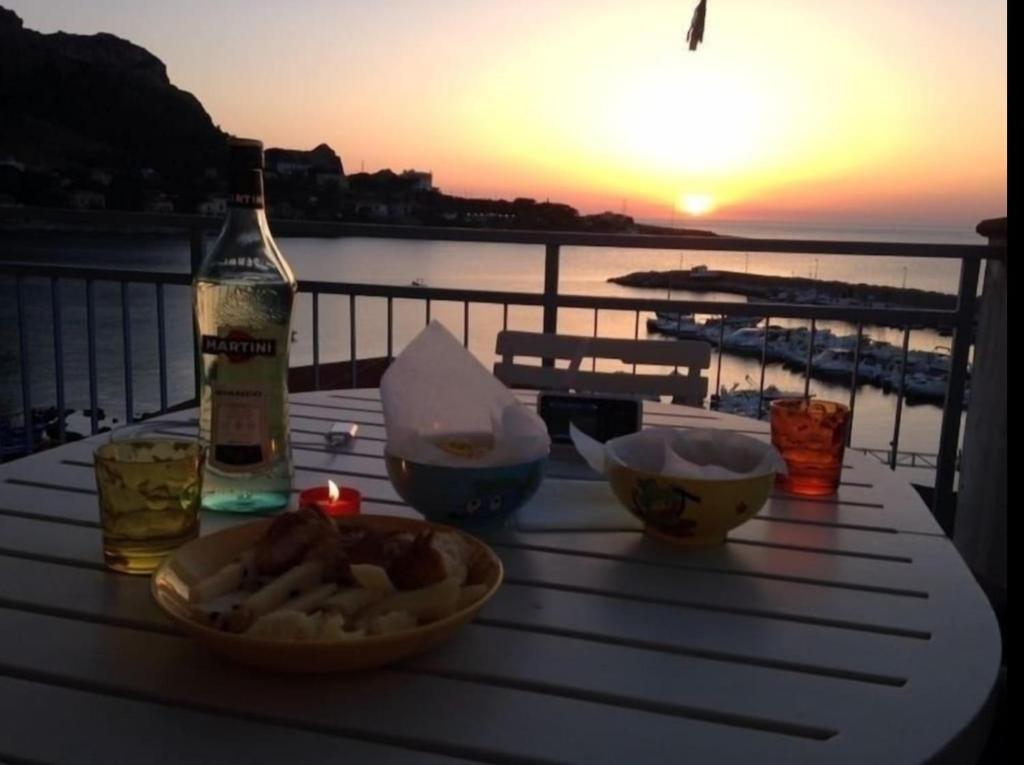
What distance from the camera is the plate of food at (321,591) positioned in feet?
2.31

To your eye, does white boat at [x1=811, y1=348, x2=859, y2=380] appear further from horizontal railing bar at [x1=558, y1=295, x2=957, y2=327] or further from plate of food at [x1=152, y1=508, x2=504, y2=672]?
plate of food at [x1=152, y1=508, x2=504, y2=672]

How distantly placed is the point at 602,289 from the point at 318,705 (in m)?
2.73

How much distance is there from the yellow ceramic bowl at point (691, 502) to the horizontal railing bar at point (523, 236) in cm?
226

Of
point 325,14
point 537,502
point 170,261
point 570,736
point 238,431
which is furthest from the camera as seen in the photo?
point 325,14

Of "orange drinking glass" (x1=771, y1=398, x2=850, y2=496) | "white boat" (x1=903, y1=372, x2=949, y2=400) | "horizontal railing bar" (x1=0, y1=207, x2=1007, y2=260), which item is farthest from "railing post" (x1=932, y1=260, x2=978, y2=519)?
"orange drinking glass" (x1=771, y1=398, x2=850, y2=496)

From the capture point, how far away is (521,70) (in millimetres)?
7688

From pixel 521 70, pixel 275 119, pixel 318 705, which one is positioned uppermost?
pixel 521 70

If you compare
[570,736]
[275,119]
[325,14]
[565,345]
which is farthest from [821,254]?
[275,119]

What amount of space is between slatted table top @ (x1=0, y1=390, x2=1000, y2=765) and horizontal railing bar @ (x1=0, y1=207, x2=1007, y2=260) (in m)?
2.18

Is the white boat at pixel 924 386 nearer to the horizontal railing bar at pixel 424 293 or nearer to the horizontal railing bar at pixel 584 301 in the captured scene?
the horizontal railing bar at pixel 584 301

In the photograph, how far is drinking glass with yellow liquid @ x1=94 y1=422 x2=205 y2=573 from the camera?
36.8 inches

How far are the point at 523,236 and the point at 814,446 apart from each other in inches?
84.2

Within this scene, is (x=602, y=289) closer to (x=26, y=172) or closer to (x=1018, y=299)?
(x=1018, y=299)

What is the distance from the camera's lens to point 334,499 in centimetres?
113
